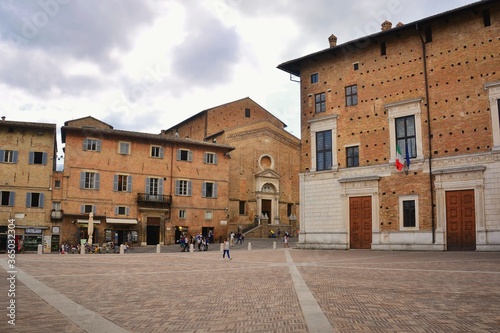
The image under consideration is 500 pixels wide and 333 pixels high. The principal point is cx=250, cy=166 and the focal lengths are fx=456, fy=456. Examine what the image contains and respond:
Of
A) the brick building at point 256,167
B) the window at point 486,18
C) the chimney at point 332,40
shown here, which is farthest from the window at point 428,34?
the brick building at point 256,167

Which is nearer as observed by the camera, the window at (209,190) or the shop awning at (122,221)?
the shop awning at (122,221)

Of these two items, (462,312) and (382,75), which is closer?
(462,312)

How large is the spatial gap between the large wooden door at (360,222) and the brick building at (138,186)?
1857 cm

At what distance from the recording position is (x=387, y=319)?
701 cm

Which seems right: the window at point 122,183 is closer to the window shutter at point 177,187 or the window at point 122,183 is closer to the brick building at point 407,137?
the window shutter at point 177,187

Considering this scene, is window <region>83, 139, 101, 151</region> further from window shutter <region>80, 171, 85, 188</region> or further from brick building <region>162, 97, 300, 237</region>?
brick building <region>162, 97, 300, 237</region>

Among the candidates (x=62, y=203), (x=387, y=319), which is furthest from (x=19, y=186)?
(x=387, y=319)

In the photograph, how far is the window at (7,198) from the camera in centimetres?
3492

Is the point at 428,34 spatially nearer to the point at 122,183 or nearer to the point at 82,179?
the point at 122,183

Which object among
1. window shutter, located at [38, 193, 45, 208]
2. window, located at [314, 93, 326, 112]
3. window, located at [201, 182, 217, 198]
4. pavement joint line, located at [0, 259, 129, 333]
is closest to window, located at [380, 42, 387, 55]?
window, located at [314, 93, 326, 112]

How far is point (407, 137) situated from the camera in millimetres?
26203

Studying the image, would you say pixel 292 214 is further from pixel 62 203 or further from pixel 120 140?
pixel 62 203

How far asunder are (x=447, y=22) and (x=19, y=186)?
32088 millimetres

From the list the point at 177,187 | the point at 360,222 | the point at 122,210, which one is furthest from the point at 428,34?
the point at 122,210
